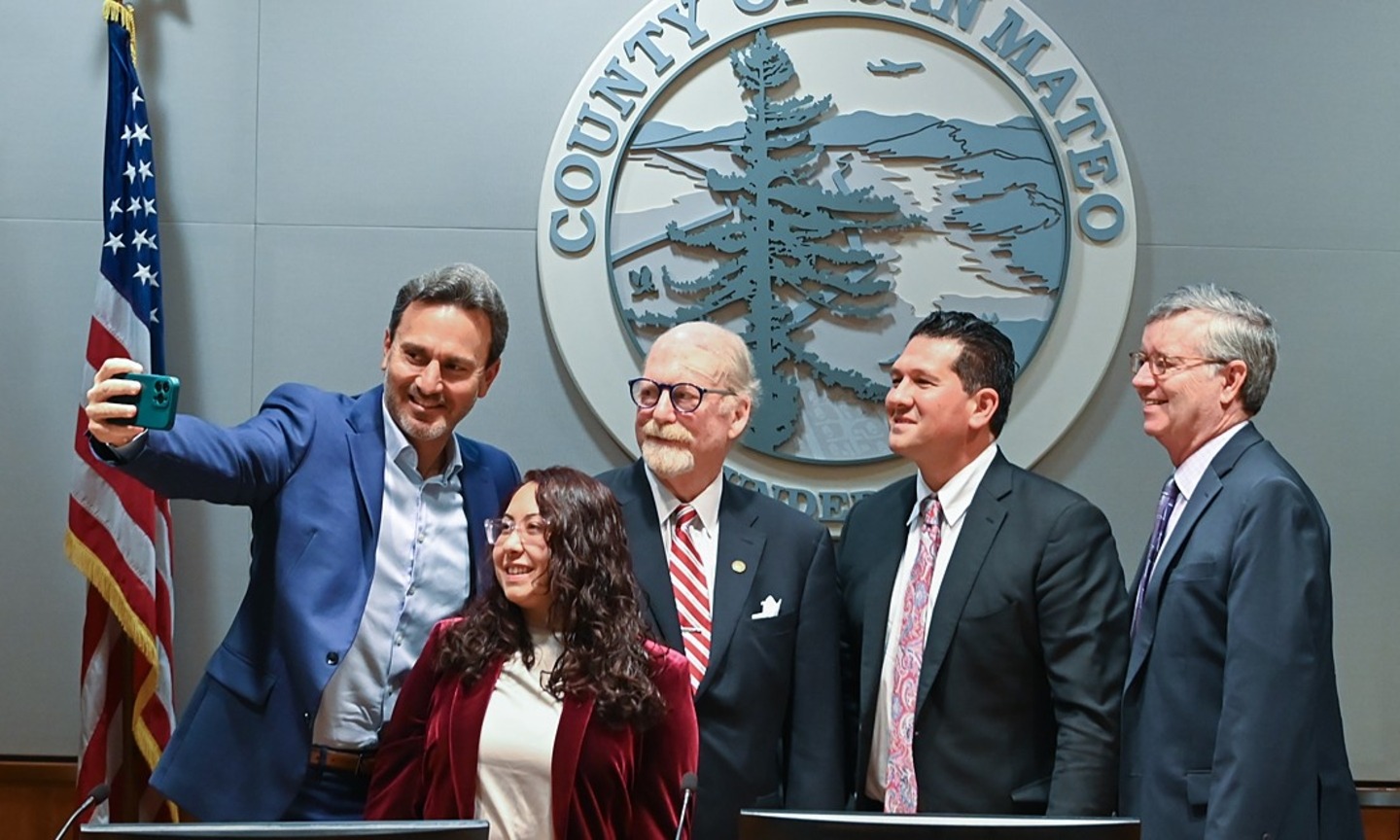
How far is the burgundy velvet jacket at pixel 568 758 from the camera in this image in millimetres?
→ 2396

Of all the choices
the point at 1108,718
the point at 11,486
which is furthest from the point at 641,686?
the point at 11,486

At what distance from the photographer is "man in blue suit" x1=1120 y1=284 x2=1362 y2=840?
2502 millimetres

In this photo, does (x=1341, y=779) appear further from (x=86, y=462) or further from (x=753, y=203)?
(x=86, y=462)

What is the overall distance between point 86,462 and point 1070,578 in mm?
2351

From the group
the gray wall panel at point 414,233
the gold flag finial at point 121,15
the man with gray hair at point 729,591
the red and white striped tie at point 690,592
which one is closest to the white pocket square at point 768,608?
the man with gray hair at point 729,591

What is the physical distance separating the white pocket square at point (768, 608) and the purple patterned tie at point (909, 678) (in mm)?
257

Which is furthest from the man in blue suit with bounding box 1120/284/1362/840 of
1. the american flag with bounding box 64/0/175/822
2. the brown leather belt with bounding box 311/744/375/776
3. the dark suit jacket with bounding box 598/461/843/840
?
the american flag with bounding box 64/0/175/822

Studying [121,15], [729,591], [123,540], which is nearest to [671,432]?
[729,591]

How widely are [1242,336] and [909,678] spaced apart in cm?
93

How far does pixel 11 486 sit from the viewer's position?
3.83m

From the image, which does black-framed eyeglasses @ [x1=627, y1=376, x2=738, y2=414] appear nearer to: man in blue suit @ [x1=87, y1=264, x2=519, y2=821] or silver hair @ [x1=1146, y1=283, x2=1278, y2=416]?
man in blue suit @ [x1=87, y1=264, x2=519, y2=821]

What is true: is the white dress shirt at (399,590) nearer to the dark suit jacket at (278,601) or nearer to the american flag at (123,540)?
the dark suit jacket at (278,601)

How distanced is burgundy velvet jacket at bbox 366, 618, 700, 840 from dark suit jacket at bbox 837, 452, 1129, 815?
539 millimetres

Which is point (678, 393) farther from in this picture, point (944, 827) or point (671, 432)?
point (944, 827)
